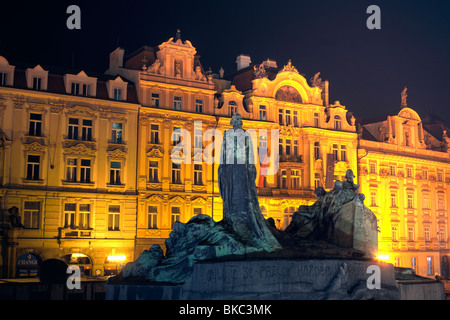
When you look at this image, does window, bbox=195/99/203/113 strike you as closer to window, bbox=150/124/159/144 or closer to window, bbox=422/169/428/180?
window, bbox=150/124/159/144

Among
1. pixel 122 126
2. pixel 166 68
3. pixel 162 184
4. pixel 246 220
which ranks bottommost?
pixel 246 220

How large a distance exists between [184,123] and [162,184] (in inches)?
159

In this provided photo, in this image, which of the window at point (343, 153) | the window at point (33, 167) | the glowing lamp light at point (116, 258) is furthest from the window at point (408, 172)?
the window at point (33, 167)

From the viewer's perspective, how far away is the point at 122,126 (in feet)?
136

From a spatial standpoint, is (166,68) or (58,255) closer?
(58,255)

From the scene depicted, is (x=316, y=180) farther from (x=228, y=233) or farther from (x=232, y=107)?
(x=228, y=233)

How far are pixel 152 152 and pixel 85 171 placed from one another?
414 cm

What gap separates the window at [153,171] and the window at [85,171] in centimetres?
363

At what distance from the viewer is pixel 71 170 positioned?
129ft

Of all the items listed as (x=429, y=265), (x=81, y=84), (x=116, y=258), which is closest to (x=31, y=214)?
(x=116, y=258)

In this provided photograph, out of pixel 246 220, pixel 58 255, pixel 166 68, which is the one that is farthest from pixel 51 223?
pixel 246 220

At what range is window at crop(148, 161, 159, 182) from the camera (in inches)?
1646

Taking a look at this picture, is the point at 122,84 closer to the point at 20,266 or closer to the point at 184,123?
the point at 184,123

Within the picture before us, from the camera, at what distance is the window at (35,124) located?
1522 inches
